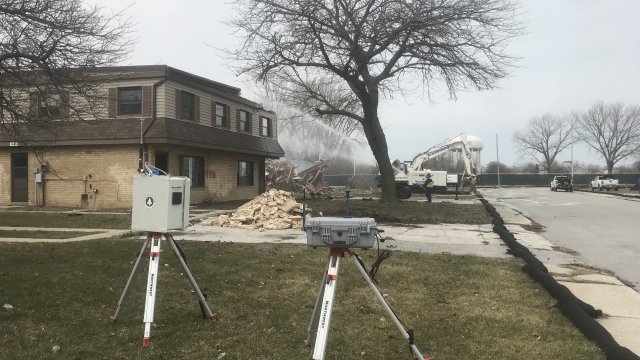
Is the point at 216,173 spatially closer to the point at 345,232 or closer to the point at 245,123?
the point at 245,123

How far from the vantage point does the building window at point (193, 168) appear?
2295 centimetres

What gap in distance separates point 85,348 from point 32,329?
0.92 meters

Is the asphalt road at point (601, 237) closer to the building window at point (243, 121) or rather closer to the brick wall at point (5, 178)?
the building window at point (243, 121)

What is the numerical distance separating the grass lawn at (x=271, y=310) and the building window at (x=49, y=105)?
2497 mm

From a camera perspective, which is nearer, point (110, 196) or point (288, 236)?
point (288, 236)

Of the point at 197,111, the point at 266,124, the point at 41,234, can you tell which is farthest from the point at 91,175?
the point at 266,124

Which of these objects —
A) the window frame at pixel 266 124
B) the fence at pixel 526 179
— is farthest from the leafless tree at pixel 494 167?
the window frame at pixel 266 124

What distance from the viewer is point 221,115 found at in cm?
2584

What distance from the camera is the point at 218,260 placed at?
8.84 meters

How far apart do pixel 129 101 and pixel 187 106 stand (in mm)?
2488

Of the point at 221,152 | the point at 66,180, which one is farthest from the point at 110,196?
the point at 221,152

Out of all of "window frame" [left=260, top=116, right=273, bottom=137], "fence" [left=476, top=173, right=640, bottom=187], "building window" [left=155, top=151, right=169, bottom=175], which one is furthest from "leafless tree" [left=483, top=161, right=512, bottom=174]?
"building window" [left=155, top=151, right=169, bottom=175]

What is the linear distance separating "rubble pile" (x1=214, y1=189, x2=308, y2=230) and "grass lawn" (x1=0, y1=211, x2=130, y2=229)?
301 centimetres

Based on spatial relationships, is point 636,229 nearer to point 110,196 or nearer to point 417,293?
point 417,293
